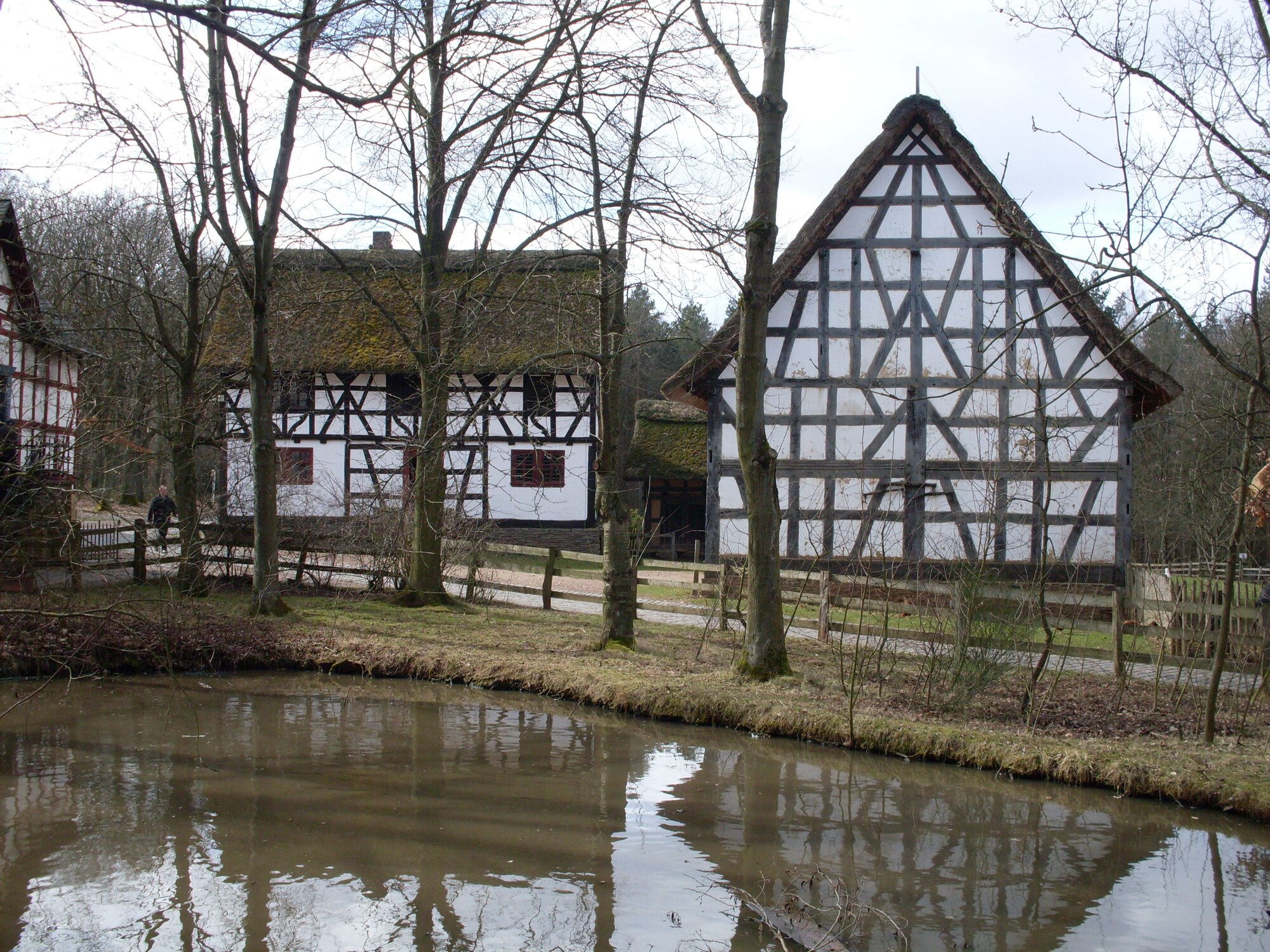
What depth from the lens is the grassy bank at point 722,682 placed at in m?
7.94

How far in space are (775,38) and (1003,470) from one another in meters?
8.07

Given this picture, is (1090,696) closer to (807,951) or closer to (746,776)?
(746,776)

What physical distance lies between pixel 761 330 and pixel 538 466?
15.7 m

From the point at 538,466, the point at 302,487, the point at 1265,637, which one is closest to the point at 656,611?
the point at 1265,637

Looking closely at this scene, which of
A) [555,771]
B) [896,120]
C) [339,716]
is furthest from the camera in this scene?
[896,120]

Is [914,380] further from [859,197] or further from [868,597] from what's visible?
[868,597]

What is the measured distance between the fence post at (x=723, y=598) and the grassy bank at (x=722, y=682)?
23 cm

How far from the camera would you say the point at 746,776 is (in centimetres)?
816

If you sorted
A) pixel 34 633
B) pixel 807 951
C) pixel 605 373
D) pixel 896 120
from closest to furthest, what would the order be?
pixel 807 951 < pixel 34 633 < pixel 605 373 < pixel 896 120

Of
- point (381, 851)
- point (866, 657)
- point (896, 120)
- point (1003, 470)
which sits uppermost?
point (896, 120)

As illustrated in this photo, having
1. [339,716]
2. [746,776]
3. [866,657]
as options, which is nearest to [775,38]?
[866,657]

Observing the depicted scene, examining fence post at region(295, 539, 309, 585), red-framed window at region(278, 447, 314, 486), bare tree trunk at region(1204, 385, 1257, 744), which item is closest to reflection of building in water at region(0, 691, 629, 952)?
bare tree trunk at region(1204, 385, 1257, 744)

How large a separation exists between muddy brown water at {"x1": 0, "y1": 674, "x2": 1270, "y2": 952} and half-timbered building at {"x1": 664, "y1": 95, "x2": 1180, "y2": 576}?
8.43 m

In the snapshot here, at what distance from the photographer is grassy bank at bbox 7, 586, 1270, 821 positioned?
7938 mm
